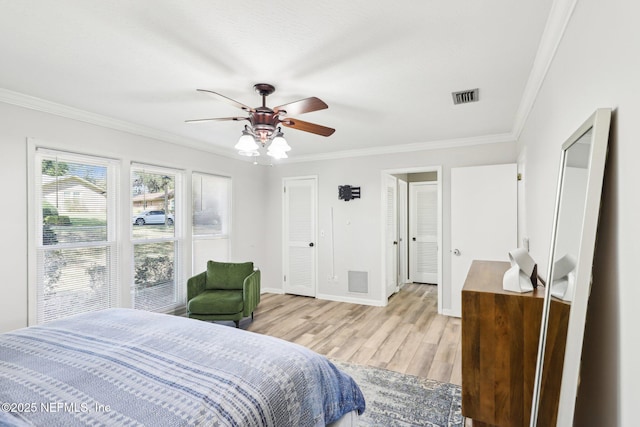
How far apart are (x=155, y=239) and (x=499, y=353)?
12.5 ft

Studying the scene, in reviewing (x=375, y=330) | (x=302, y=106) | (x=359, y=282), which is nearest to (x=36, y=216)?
(x=302, y=106)

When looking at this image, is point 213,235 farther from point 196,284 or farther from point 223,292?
point 223,292

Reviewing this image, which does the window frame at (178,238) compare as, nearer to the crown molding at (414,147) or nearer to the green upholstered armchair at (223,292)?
the green upholstered armchair at (223,292)

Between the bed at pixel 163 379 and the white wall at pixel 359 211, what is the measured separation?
126 inches

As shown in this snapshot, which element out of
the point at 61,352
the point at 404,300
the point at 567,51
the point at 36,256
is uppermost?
the point at 567,51

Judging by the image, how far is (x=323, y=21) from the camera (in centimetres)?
176

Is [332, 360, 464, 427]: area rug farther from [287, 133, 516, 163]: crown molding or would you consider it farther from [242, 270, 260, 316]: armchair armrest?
[287, 133, 516, 163]: crown molding

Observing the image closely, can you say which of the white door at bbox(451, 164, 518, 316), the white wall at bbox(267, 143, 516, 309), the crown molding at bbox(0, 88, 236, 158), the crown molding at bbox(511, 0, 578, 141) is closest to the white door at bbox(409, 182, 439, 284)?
the white wall at bbox(267, 143, 516, 309)

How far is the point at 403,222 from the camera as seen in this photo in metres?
6.40

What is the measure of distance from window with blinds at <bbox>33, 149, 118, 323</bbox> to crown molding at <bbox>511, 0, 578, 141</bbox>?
4024mm

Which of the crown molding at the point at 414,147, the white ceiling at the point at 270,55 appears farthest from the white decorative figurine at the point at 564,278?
the crown molding at the point at 414,147

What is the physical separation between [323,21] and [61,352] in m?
2.23

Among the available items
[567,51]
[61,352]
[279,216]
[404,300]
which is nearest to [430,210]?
[404,300]

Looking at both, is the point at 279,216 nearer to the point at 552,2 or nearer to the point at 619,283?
the point at 552,2
